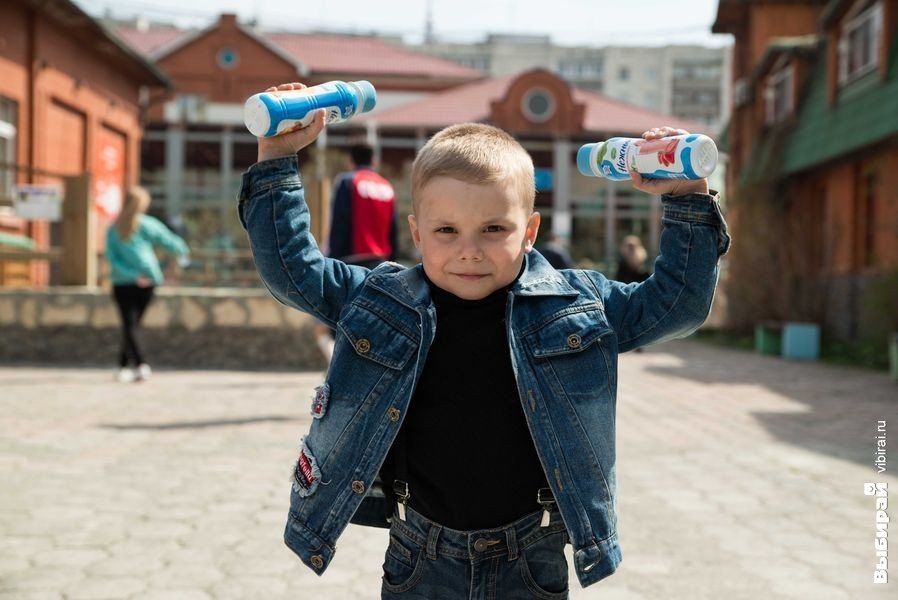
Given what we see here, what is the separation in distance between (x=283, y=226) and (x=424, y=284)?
13.0 inches

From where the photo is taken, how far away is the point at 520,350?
6.86 feet

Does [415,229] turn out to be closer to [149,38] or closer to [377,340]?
[377,340]

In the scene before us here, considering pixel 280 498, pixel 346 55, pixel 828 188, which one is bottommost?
pixel 280 498

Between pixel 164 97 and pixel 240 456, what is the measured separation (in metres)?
20.9

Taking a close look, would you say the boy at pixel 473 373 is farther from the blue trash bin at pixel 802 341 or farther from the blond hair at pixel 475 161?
the blue trash bin at pixel 802 341

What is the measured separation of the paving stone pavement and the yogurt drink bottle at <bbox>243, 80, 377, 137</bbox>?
1837 millimetres

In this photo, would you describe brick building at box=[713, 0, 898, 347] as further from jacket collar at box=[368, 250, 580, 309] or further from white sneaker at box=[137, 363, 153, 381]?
jacket collar at box=[368, 250, 580, 309]

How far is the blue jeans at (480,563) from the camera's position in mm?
2088

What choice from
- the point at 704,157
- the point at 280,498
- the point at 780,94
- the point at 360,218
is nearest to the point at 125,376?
the point at 360,218

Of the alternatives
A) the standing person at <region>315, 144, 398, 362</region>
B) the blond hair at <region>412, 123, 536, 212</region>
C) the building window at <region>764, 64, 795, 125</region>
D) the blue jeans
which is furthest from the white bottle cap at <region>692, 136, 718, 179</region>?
the building window at <region>764, 64, 795, 125</region>

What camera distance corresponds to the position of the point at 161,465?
541 centimetres

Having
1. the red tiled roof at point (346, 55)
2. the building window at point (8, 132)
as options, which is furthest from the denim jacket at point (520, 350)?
the red tiled roof at point (346, 55)

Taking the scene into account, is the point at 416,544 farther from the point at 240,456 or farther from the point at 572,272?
the point at 240,456

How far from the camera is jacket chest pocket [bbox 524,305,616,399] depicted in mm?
2084
